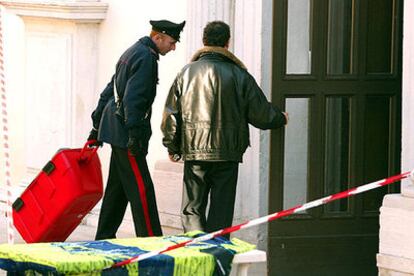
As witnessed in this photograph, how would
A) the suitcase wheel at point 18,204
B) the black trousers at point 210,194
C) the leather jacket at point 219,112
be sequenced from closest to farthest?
1. the leather jacket at point 219,112
2. the black trousers at point 210,194
3. the suitcase wheel at point 18,204

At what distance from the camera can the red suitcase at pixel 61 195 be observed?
10.1 meters

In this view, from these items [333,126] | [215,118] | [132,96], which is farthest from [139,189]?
[333,126]

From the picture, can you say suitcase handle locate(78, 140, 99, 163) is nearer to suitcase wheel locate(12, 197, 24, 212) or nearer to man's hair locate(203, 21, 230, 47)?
suitcase wheel locate(12, 197, 24, 212)

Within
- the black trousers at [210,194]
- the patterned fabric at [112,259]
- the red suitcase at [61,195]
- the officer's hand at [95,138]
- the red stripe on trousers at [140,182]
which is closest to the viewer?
the patterned fabric at [112,259]

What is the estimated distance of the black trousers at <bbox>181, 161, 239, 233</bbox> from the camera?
9.37 m

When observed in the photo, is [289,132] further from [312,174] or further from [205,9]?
[205,9]

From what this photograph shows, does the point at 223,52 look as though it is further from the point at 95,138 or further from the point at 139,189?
the point at 95,138

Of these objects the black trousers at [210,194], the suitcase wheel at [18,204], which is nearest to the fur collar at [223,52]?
the black trousers at [210,194]

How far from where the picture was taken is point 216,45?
371 inches

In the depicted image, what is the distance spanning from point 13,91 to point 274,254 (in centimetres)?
404

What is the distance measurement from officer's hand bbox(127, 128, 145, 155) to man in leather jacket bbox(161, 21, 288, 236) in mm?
321

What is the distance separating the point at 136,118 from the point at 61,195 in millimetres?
905

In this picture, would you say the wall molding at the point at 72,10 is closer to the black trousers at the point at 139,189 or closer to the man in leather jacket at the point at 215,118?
the black trousers at the point at 139,189

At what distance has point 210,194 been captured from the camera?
949 cm
